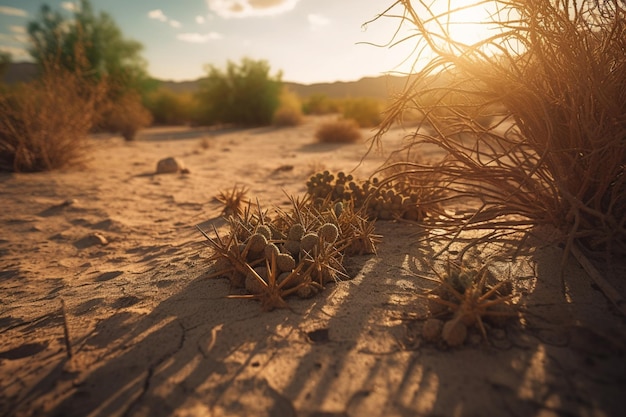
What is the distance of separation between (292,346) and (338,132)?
7944mm

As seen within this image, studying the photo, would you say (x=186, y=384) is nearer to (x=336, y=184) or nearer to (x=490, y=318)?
(x=490, y=318)

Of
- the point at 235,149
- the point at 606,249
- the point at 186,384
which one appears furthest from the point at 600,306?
the point at 235,149

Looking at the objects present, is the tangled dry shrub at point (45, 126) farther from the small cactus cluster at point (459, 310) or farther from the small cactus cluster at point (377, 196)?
the small cactus cluster at point (459, 310)

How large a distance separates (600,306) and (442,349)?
30.3 inches

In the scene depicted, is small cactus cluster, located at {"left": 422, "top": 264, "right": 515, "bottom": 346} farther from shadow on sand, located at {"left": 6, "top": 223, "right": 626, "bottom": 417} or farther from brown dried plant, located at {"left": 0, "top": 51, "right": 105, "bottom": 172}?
brown dried plant, located at {"left": 0, "top": 51, "right": 105, "bottom": 172}

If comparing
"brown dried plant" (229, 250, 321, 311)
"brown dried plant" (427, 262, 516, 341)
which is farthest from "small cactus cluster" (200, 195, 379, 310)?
"brown dried plant" (427, 262, 516, 341)

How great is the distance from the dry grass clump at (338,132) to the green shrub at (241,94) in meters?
6.96

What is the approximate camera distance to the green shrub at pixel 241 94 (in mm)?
15266

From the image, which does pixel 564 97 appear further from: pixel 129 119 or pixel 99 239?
pixel 129 119

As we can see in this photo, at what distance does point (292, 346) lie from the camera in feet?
4.39

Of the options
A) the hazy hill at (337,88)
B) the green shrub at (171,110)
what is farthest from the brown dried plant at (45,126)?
the hazy hill at (337,88)

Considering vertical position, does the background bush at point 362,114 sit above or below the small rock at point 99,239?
above

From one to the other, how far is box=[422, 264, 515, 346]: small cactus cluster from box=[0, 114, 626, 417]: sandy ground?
0.05 metres

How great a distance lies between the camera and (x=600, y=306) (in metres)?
1.47
